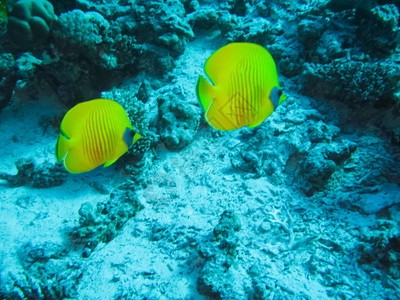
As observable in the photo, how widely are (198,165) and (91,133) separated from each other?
6.68 ft

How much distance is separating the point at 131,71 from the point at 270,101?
14.0 feet

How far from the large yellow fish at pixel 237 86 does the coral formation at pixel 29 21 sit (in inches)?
167

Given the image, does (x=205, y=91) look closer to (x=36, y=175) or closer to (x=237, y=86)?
(x=237, y=86)

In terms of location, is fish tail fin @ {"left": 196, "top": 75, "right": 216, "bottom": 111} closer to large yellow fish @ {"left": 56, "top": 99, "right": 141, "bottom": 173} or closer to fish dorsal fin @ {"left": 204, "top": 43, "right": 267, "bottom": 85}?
fish dorsal fin @ {"left": 204, "top": 43, "right": 267, "bottom": 85}

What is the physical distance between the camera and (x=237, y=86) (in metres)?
1.61

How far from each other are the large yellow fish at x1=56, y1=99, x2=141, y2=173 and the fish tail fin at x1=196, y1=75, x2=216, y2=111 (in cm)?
74

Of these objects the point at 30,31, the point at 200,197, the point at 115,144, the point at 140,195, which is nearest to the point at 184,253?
the point at 200,197

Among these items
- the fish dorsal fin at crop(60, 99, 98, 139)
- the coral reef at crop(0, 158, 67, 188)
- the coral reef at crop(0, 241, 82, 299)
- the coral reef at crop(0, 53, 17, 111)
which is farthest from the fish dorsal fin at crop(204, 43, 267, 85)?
→ the coral reef at crop(0, 53, 17, 111)

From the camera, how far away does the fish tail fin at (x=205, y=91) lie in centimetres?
159

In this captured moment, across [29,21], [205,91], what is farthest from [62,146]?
[29,21]

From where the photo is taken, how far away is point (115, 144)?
1993 mm

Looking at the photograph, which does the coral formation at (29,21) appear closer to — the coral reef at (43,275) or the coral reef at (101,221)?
the coral reef at (101,221)

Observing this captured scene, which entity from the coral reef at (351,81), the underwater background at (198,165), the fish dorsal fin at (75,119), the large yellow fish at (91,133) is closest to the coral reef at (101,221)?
the underwater background at (198,165)

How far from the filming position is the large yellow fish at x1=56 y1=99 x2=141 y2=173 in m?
1.93
